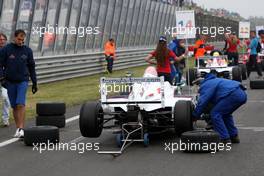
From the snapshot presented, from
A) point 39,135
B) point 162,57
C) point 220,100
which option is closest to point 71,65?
point 162,57

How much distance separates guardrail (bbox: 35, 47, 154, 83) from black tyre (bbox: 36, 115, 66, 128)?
35.9 feet

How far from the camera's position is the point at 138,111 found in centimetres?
973

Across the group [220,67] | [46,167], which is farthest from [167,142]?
[220,67]

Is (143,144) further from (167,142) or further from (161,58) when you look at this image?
(161,58)

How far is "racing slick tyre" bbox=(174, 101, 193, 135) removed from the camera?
9.55m

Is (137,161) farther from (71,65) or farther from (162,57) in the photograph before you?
(71,65)

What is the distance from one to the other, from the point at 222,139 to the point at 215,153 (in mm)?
601

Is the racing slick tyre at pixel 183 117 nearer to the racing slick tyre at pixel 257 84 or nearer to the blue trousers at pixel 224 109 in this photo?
the blue trousers at pixel 224 109

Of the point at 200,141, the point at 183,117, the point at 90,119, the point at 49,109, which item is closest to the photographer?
the point at 200,141

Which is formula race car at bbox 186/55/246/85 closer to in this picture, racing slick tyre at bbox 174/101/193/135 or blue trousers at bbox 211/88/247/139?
racing slick tyre at bbox 174/101/193/135

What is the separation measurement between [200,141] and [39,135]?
258 centimetres

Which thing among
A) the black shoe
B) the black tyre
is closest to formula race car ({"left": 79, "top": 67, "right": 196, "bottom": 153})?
the black shoe

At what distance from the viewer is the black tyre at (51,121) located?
11.6 m

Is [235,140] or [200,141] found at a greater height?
[200,141]
